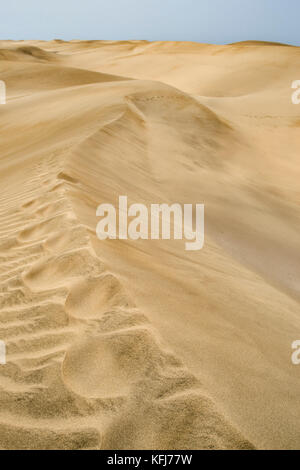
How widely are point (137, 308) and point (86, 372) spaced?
33 cm

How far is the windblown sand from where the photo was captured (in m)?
1.28

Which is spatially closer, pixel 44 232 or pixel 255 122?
pixel 44 232

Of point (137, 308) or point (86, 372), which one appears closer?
point (86, 372)

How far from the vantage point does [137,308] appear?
5.53 ft

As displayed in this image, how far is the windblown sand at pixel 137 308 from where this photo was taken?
4.20 feet

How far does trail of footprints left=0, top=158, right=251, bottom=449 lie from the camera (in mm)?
1244

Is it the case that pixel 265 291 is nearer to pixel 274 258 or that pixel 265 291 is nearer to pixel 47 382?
pixel 274 258

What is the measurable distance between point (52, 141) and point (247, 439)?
199 inches

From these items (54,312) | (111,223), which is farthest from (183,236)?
(54,312)

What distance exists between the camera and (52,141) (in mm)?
5621

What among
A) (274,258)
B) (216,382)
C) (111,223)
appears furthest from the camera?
(274,258)

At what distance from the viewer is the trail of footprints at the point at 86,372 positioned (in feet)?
4.08

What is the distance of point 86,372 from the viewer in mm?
1471

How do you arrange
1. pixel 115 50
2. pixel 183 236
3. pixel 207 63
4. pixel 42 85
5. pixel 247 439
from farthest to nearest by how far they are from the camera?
pixel 115 50 < pixel 207 63 < pixel 42 85 < pixel 183 236 < pixel 247 439
